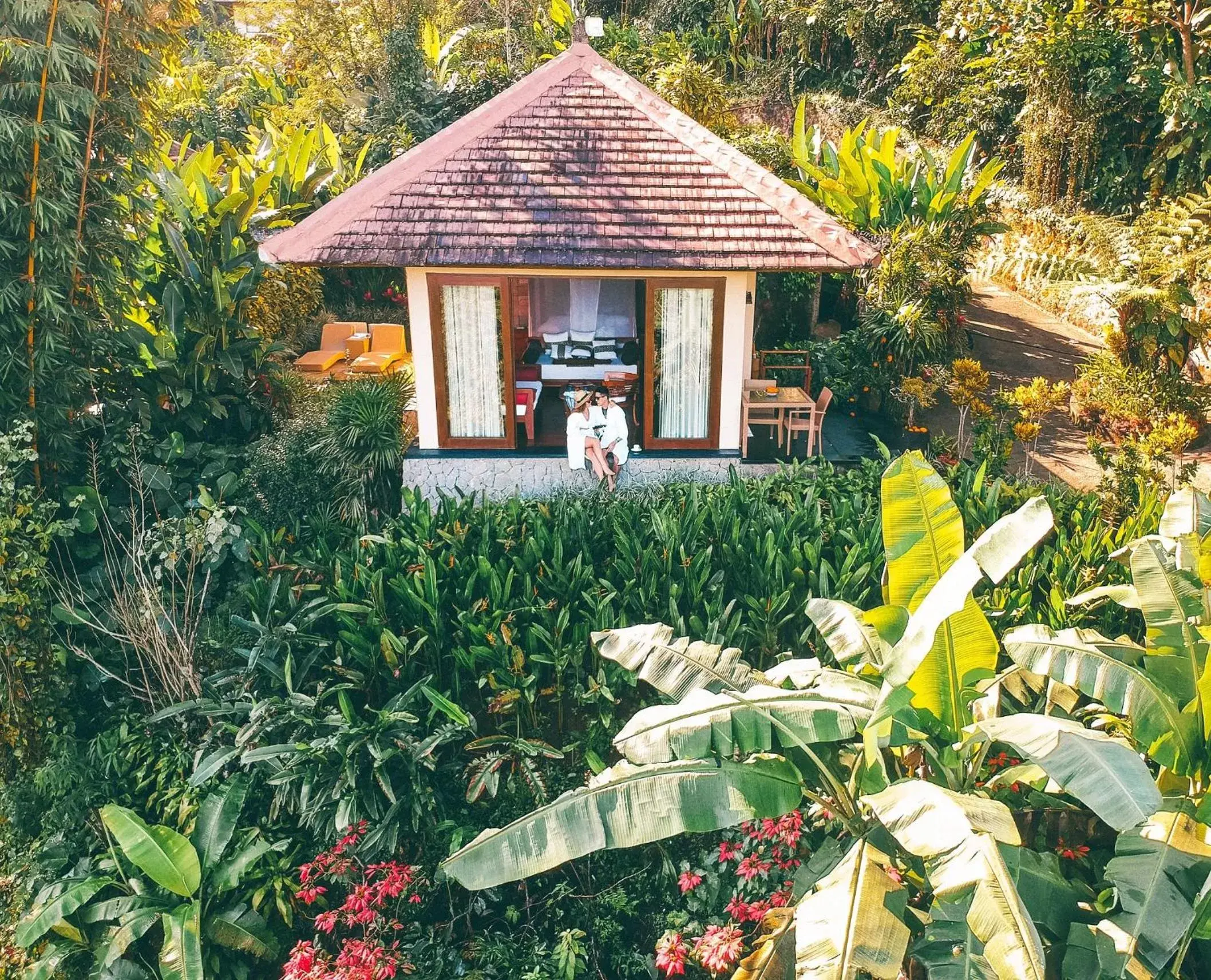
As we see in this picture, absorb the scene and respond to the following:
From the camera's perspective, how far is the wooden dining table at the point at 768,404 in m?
11.0

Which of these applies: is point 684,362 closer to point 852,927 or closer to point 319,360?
point 319,360

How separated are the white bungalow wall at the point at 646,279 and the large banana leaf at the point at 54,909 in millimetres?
5545

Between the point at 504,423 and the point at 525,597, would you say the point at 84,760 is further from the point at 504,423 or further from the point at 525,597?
the point at 504,423

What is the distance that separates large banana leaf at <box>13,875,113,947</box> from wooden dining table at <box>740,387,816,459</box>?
7219 millimetres

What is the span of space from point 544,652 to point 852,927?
345cm

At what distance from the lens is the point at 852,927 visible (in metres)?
4.41

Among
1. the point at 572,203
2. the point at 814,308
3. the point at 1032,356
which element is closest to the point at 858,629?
the point at 572,203

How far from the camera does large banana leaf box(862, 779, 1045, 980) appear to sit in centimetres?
391

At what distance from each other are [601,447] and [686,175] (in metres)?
3.01

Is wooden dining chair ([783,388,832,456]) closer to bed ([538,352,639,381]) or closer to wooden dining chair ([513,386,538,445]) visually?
bed ([538,352,639,381])

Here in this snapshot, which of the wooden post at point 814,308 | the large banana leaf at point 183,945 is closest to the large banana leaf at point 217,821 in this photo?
the large banana leaf at point 183,945

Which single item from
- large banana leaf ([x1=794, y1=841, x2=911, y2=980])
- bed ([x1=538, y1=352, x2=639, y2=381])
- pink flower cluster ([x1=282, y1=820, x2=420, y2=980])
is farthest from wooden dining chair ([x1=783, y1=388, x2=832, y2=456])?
large banana leaf ([x1=794, y1=841, x2=911, y2=980])

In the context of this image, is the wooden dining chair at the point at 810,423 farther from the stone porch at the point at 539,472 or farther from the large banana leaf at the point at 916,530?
the large banana leaf at the point at 916,530

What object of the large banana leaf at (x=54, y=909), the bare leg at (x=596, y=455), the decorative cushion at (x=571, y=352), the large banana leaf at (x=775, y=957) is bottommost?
the large banana leaf at (x=54, y=909)
